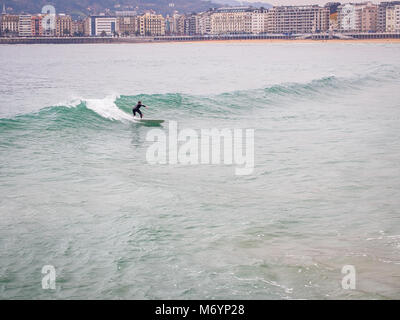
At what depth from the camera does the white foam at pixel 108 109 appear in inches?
1083

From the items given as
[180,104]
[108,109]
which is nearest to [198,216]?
[108,109]

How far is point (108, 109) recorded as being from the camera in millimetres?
29531

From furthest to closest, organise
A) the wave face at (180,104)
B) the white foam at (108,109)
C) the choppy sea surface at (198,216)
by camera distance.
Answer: the white foam at (108,109), the wave face at (180,104), the choppy sea surface at (198,216)

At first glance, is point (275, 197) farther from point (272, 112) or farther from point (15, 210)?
point (272, 112)

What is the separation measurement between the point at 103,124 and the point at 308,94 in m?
20.9

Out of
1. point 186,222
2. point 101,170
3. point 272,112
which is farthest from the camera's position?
point 272,112

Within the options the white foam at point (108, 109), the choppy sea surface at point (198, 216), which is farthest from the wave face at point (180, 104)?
the choppy sea surface at point (198, 216)

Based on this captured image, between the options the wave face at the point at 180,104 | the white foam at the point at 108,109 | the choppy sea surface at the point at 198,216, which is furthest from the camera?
the white foam at the point at 108,109

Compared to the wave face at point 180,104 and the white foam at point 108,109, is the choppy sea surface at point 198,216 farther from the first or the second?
the white foam at point 108,109

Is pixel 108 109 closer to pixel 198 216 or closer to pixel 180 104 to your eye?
pixel 180 104

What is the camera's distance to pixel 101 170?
53.3ft
